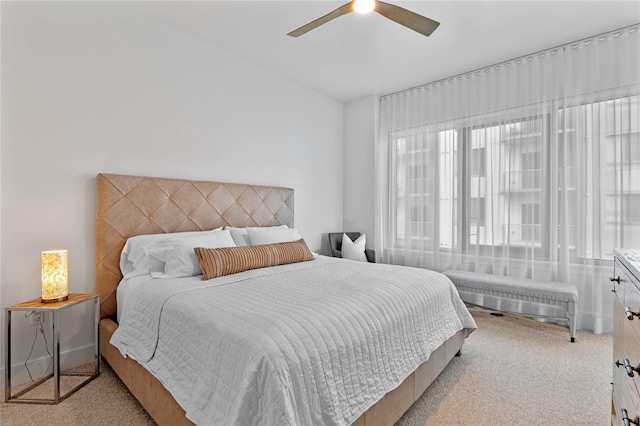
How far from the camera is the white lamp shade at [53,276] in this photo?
1.95 m

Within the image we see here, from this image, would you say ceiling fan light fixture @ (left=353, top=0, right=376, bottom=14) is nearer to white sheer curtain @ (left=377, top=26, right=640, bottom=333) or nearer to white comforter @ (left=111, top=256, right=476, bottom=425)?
white comforter @ (left=111, top=256, right=476, bottom=425)

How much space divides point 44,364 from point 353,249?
3.13 metres

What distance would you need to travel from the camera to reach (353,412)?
1.28 meters

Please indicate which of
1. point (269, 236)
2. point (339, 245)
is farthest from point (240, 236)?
point (339, 245)

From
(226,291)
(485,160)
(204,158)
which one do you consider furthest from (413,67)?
(226,291)

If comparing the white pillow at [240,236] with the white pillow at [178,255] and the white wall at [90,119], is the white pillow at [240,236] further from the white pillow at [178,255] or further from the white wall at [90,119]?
the white wall at [90,119]

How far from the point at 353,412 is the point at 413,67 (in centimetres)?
358

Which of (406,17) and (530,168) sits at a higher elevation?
(406,17)

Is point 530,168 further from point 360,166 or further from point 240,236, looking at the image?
point 240,236

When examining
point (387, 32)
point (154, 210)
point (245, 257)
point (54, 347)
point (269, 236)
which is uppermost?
point (387, 32)

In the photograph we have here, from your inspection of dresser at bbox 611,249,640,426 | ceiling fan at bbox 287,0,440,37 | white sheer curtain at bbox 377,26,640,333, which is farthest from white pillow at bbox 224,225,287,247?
dresser at bbox 611,249,640,426

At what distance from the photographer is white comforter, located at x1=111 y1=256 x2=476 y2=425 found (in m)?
1.12

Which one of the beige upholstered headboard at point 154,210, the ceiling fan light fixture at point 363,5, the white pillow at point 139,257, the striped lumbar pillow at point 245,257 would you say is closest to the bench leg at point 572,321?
the striped lumbar pillow at point 245,257

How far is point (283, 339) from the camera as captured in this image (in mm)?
1192
